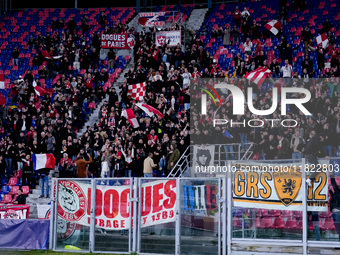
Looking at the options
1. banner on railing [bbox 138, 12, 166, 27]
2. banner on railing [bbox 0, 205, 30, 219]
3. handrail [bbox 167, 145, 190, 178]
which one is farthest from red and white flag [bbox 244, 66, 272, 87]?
banner on railing [bbox 138, 12, 166, 27]

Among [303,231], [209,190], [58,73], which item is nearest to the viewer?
[303,231]

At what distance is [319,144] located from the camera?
19.6 m

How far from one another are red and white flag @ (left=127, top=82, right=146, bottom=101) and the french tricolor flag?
5636 mm

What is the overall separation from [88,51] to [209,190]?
22.2 metres

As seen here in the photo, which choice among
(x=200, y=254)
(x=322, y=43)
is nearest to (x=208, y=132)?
(x=200, y=254)

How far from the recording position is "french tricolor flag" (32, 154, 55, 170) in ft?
82.2

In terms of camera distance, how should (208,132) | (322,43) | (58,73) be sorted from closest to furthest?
(208,132) < (322,43) < (58,73)

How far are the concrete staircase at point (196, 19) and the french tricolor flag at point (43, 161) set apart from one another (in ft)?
54.0

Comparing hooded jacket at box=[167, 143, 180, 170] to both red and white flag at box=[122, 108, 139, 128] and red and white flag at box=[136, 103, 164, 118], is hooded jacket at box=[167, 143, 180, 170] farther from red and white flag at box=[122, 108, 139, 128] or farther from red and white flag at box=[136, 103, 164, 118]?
red and white flag at box=[122, 108, 139, 128]

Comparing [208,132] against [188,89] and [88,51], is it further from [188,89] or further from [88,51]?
[88,51]

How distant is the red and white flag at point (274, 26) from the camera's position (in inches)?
1300

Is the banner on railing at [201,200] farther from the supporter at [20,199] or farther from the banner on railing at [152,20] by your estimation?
the banner on railing at [152,20]

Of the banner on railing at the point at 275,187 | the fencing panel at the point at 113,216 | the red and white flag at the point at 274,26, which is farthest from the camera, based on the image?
the red and white flag at the point at 274,26

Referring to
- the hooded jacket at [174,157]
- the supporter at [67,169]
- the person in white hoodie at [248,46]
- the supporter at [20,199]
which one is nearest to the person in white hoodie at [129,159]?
the hooded jacket at [174,157]
